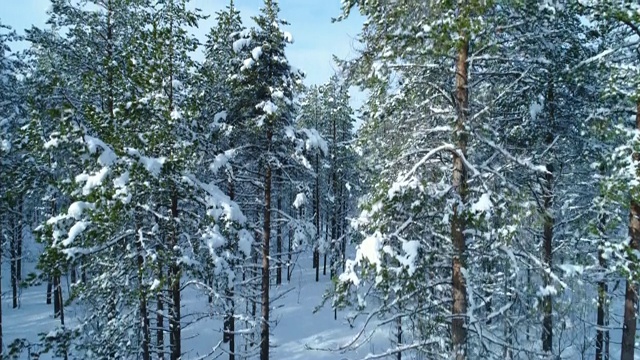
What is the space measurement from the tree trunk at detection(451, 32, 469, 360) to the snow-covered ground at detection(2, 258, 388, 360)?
1349cm

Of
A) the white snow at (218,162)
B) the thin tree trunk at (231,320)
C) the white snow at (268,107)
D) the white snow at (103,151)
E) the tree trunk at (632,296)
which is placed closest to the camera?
the white snow at (103,151)

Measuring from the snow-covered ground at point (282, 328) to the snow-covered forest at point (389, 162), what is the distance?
31.3 feet

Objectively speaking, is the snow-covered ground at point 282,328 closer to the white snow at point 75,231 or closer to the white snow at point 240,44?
the white snow at point 240,44

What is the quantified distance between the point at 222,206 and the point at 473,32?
6.09 m

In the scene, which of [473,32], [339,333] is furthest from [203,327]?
[473,32]

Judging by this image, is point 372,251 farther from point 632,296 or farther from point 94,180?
point 632,296

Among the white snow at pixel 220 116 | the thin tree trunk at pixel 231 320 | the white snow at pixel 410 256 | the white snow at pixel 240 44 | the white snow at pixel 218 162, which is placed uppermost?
the white snow at pixel 240 44

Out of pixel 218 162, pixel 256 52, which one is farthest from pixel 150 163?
pixel 256 52

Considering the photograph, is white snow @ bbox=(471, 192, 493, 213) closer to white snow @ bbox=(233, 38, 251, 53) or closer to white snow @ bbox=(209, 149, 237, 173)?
white snow @ bbox=(209, 149, 237, 173)

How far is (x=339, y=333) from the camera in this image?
2345cm

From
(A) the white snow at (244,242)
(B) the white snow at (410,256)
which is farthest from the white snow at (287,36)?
(B) the white snow at (410,256)

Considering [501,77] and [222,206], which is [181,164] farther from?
[501,77]

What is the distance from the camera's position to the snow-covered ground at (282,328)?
2144 centimetres

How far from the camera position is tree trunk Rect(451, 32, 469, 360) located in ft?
23.1
